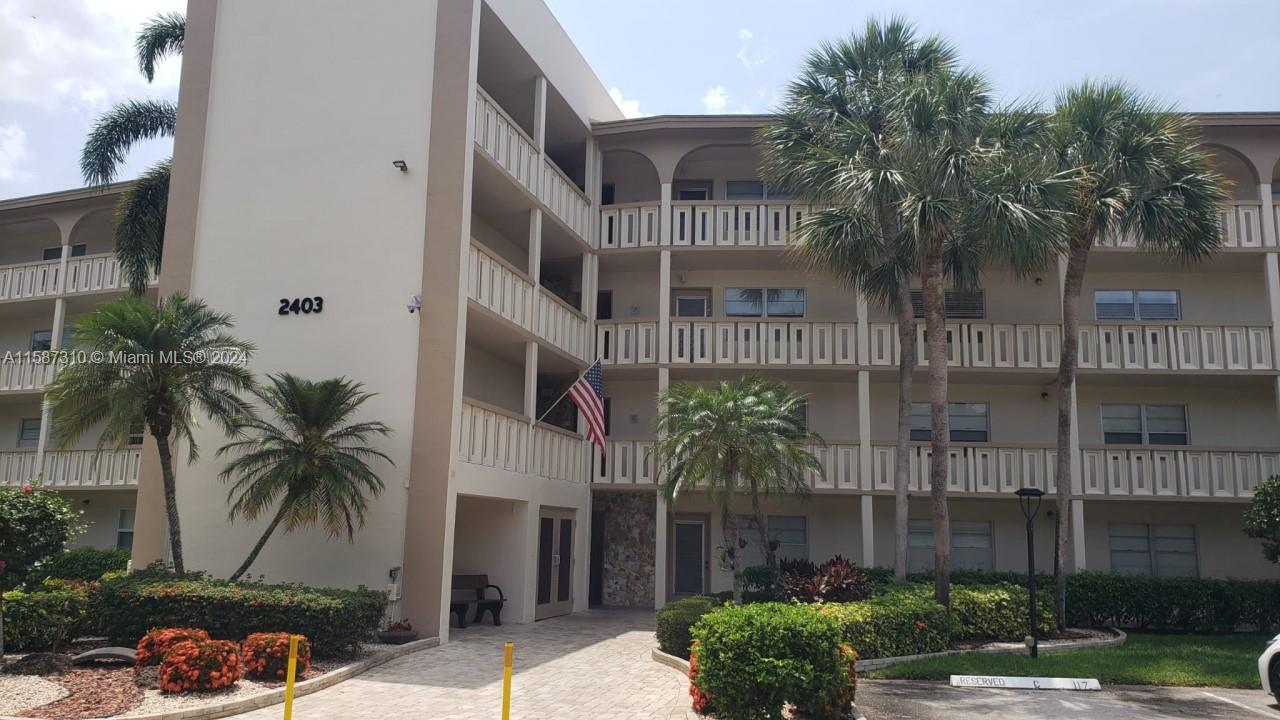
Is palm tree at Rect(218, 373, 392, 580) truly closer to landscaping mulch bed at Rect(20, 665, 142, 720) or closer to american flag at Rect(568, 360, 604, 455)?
landscaping mulch bed at Rect(20, 665, 142, 720)

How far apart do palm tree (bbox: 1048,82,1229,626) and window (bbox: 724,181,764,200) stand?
8.35 meters

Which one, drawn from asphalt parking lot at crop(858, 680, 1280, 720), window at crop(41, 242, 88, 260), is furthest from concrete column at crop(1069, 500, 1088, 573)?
window at crop(41, 242, 88, 260)

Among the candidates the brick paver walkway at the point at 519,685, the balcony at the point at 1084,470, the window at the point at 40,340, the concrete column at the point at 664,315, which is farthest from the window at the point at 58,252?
the brick paver walkway at the point at 519,685

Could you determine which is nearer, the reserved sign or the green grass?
the reserved sign

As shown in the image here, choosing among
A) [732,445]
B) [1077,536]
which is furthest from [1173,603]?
[732,445]

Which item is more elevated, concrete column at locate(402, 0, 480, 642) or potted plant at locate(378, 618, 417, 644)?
concrete column at locate(402, 0, 480, 642)

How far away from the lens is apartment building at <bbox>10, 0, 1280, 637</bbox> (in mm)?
17250

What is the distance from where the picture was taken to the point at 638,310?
25.2 m

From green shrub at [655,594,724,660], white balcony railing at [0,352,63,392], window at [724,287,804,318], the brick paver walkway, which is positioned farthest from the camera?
white balcony railing at [0,352,63,392]

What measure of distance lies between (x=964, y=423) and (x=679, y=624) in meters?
12.2

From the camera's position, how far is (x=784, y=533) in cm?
2411

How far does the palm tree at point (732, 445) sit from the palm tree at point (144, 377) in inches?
293

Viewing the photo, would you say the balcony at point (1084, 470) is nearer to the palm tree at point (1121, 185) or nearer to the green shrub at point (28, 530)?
the palm tree at point (1121, 185)

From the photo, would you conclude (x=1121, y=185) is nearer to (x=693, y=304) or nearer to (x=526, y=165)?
(x=693, y=304)
